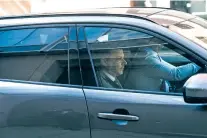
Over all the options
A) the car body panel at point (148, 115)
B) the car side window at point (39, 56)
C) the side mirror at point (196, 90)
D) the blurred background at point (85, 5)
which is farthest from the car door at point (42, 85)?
the blurred background at point (85, 5)

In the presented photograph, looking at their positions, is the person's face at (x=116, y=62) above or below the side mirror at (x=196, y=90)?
above

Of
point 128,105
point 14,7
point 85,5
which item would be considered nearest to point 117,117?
point 128,105

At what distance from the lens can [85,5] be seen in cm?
930

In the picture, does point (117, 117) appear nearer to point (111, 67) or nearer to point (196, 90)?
point (111, 67)

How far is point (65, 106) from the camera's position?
247 centimetres

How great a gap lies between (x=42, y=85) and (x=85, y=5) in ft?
22.8

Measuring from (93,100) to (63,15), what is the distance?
74 centimetres

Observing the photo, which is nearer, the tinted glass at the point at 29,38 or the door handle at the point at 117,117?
the door handle at the point at 117,117

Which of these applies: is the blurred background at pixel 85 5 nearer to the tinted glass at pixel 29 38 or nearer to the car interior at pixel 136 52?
the tinted glass at pixel 29 38

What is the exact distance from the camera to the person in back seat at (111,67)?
251cm

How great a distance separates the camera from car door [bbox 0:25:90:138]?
246 cm

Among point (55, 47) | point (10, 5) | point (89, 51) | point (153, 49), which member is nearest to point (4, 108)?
point (55, 47)

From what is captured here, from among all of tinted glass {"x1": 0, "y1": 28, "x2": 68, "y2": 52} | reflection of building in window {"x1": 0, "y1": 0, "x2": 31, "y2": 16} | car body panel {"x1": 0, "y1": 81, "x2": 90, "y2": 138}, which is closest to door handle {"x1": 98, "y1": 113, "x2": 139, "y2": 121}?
car body panel {"x1": 0, "y1": 81, "x2": 90, "y2": 138}

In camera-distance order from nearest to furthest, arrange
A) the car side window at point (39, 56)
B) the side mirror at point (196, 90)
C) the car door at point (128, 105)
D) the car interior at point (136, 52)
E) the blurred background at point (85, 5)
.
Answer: the side mirror at point (196, 90) → the car door at point (128, 105) → the car interior at point (136, 52) → the car side window at point (39, 56) → the blurred background at point (85, 5)
